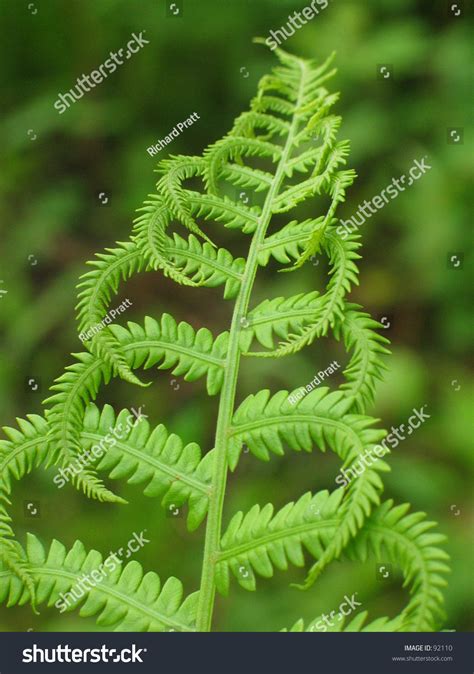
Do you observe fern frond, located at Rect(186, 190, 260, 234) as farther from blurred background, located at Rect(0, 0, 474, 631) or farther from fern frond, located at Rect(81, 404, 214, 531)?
blurred background, located at Rect(0, 0, 474, 631)

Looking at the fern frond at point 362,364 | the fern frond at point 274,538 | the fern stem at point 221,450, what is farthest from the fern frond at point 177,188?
the fern frond at point 274,538

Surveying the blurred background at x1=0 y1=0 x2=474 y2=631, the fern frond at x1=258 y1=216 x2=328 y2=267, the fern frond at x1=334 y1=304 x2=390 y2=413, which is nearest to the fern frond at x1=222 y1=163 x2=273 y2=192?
the fern frond at x1=258 y1=216 x2=328 y2=267

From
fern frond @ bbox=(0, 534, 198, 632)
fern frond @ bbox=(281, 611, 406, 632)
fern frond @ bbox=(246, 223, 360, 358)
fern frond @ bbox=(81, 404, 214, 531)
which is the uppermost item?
fern frond @ bbox=(246, 223, 360, 358)

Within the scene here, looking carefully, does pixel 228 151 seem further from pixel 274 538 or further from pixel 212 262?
pixel 274 538

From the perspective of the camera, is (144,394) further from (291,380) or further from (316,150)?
(316,150)

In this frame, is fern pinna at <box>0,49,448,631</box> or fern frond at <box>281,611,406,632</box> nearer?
fern frond at <box>281,611,406,632</box>

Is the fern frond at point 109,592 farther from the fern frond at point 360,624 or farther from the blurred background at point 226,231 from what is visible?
the blurred background at point 226,231

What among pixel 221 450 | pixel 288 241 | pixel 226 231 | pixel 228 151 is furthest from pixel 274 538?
pixel 226 231
